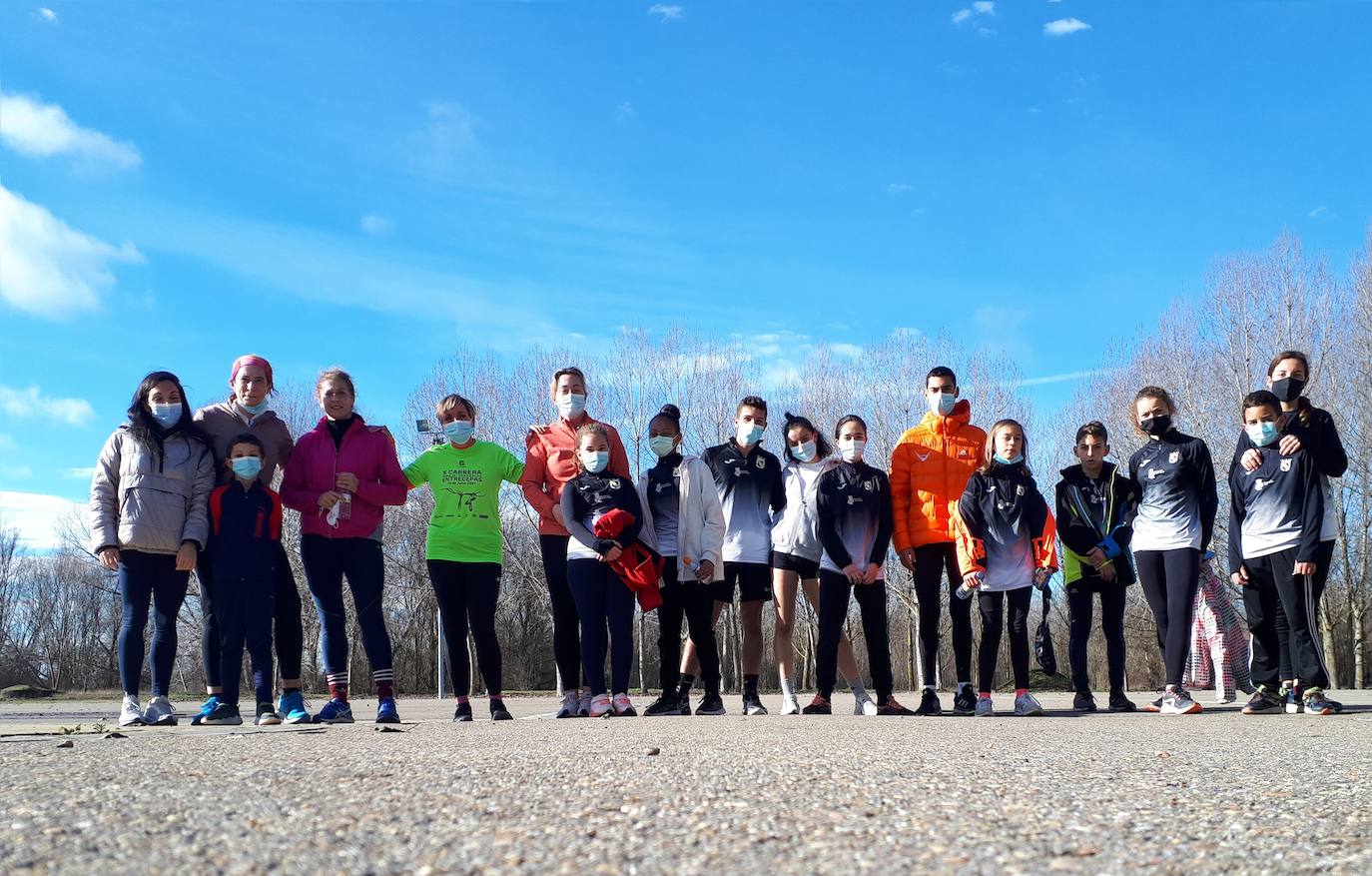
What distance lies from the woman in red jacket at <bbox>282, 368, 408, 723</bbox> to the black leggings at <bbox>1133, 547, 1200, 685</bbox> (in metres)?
4.87

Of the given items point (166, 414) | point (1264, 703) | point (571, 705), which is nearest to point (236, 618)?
point (166, 414)

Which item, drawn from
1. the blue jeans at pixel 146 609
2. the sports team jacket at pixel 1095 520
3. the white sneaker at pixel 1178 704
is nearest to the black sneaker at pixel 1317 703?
the white sneaker at pixel 1178 704

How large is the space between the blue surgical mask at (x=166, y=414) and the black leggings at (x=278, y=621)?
2.67 feet

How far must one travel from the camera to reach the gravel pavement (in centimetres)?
206

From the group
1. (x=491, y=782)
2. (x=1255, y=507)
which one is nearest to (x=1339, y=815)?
(x=491, y=782)

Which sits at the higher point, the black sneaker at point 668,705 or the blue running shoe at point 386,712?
the blue running shoe at point 386,712

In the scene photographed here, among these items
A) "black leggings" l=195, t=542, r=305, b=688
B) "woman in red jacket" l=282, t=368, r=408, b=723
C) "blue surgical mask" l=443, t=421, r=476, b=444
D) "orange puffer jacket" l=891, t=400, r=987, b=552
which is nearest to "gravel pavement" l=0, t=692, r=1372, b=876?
"black leggings" l=195, t=542, r=305, b=688

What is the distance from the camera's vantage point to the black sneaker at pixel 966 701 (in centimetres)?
→ 707

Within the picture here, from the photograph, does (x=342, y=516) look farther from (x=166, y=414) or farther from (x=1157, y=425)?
(x=1157, y=425)

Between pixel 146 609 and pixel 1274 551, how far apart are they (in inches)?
276

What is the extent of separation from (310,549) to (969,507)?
4.23m

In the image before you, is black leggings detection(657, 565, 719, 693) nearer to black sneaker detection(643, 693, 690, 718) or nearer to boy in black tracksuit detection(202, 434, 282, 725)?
black sneaker detection(643, 693, 690, 718)

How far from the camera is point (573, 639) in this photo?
23.0 feet

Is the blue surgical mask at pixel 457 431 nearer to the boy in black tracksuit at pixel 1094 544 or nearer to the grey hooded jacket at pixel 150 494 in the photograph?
the grey hooded jacket at pixel 150 494
